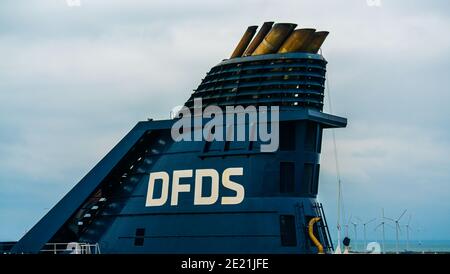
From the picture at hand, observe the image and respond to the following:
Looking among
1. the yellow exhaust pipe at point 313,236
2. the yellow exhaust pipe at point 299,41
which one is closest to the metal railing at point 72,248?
the yellow exhaust pipe at point 313,236

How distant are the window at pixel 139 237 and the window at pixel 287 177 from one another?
297 inches

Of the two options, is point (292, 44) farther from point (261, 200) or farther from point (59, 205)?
point (59, 205)

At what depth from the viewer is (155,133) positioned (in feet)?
155

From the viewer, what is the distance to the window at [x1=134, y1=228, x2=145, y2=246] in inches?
1766

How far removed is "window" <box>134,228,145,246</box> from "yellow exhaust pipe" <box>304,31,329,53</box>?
39.7 feet

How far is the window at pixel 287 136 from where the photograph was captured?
140 ft

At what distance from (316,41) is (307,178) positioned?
22.1ft

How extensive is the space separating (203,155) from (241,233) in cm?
435

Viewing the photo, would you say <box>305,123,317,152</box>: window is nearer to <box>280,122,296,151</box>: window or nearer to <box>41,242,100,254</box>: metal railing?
<box>280,122,296,151</box>: window

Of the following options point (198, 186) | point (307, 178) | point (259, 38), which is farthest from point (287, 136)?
point (259, 38)
